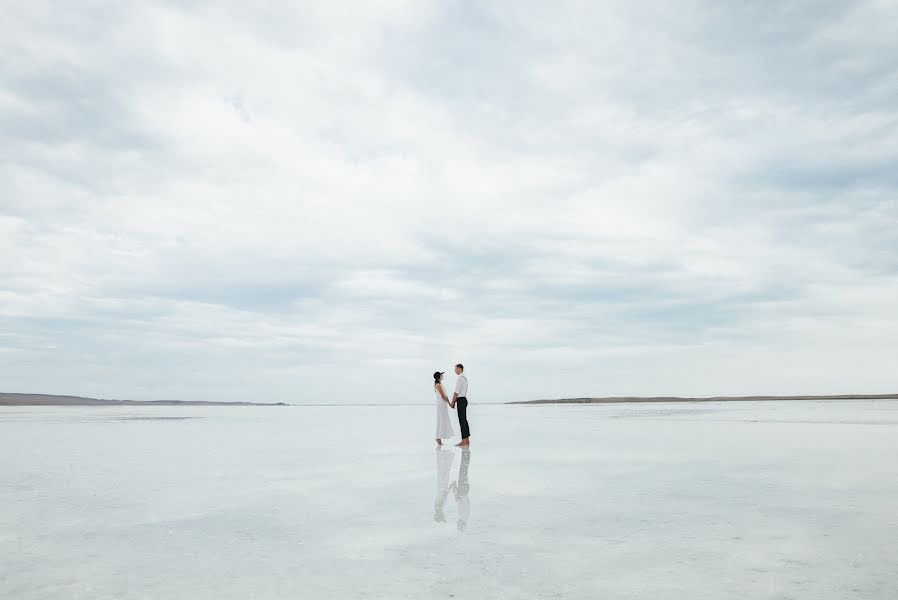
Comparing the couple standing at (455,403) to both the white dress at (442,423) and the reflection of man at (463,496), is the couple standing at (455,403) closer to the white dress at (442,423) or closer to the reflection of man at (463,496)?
the white dress at (442,423)

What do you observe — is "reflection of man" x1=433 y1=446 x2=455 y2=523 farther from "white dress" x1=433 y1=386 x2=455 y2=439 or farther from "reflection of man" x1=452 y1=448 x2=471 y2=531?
"white dress" x1=433 y1=386 x2=455 y2=439

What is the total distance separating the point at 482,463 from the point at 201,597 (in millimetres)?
8621

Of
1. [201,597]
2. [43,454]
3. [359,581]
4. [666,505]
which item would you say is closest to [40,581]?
[201,597]

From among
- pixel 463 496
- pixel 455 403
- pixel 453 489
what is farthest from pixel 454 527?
pixel 455 403

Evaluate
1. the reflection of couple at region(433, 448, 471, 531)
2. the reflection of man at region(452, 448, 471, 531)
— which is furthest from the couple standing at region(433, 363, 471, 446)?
the reflection of man at region(452, 448, 471, 531)

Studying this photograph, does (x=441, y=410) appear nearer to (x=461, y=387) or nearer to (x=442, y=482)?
(x=461, y=387)

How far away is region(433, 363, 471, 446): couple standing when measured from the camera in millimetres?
16484

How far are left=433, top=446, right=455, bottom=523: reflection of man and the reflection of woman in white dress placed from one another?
1427 millimetres

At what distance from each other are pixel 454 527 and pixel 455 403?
9.88 metres

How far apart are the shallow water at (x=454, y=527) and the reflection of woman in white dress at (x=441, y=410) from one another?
3807mm

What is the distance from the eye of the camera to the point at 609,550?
5.67 metres

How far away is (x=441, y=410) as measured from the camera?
17.4m

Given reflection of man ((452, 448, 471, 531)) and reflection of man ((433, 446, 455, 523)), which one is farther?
reflection of man ((433, 446, 455, 523))

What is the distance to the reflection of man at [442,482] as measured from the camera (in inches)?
291
